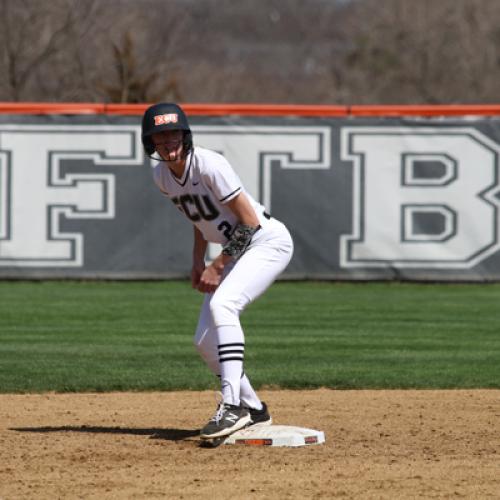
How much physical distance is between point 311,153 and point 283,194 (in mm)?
612

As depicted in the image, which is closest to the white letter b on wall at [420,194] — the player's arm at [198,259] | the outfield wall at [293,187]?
the outfield wall at [293,187]

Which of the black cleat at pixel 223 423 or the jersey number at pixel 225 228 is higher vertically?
the jersey number at pixel 225 228

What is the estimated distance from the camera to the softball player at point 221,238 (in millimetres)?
6742

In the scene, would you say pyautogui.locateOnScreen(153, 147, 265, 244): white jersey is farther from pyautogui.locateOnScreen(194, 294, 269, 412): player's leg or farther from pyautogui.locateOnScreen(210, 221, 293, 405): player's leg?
pyautogui.locateOnScreen(194, 294, 269, 412): player's leg

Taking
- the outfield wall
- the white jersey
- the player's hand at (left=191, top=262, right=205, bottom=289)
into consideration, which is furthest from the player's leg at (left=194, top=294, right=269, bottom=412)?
the outfield wall

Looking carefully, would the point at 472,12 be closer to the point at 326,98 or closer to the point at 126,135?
the point at 326,98

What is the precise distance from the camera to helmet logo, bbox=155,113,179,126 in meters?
6.72

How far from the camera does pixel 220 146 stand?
643 inches

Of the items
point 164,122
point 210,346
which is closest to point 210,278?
point 210,346

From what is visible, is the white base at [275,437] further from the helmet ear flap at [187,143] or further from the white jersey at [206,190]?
the helmet ear flap at [187,143]

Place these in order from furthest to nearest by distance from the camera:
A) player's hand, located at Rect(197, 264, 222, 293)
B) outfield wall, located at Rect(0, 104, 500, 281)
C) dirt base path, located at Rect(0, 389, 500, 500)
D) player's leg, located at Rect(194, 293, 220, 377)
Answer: outfield wall, located at Rect(0, 104, 500, 281) → player's leg, located at Rect(194, 293, 220, 377) → player's hand, located at Rect(197, 264, 222, 293) → dirt base path, located at Rect(0, 389, 500, 500)

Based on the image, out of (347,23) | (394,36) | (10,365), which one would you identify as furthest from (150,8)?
(10,365)

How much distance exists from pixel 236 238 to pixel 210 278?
25 centimetres

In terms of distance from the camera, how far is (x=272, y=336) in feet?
39.6
